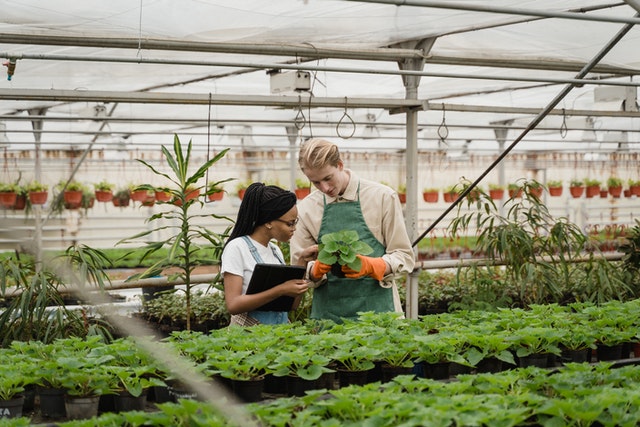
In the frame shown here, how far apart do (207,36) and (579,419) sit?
3.20 m

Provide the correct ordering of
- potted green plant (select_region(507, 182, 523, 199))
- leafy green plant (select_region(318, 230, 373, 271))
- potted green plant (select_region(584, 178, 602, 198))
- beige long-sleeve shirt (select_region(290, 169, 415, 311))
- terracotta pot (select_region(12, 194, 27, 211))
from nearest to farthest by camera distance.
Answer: leafy green plant (select_region(318, 230, 373, 271)) < beige long-sleeve shirt (select_region(290, 169, 415, 311)) < potted green plant (select_region(507, 182, 523, 199)) < terracotta pot (select_region(12, 194, 27, 211)) < potted green plant (select_region(584, 178, 602, 198))

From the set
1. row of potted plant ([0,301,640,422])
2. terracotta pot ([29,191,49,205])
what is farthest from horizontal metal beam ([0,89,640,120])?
terracotta pot ([29,191,49,205])

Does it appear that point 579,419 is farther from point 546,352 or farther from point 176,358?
point 176,358

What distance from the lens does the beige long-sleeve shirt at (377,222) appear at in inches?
132

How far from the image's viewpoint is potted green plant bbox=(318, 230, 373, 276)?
3150 mm

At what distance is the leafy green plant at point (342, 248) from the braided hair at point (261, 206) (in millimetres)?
201

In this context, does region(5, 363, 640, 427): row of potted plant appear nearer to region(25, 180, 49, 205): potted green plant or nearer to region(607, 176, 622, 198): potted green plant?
region(25, 180, 49, 205): potted green plant

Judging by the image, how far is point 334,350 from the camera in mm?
2627

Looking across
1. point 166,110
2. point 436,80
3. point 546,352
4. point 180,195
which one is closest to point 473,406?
point 546,352

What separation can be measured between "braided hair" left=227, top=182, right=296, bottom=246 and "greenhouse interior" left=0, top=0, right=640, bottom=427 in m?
0.42

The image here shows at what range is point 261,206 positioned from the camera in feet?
10.5

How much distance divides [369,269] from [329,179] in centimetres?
39

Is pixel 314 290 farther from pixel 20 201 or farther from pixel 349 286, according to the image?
pixel 20 201

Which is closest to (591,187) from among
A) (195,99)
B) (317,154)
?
(195,99)
